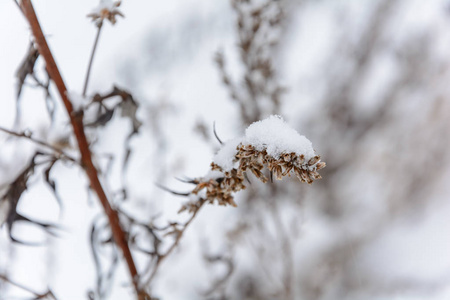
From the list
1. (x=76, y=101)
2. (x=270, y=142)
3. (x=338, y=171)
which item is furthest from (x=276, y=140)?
(x=338, y=171)

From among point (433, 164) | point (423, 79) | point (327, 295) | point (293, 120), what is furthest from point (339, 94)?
point (327, 295)

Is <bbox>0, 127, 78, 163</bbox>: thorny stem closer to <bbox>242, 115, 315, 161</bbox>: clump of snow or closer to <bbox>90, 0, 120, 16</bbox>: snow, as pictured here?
<bbox>90, 0, 120, 16</bbox>: snow

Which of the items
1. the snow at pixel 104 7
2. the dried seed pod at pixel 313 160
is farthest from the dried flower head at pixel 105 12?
the dried seed pod at pixel 313 160

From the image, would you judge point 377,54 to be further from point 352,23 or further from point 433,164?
point 433,164

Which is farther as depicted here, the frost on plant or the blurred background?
the blurred background

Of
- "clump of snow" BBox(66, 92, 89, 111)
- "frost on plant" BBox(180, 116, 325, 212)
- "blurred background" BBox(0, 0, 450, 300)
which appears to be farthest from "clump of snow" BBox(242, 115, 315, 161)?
"blurred background" BBox(0, 0, 450, 300)

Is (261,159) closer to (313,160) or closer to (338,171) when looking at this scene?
(313,160)

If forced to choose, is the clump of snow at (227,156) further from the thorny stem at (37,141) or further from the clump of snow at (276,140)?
the thorny stem at (37,141)
